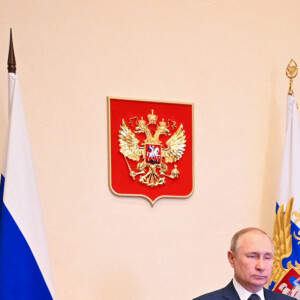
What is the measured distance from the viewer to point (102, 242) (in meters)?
4.31

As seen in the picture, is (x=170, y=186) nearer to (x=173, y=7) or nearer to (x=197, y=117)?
(x=197, y=117)

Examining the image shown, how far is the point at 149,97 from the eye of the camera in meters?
4.62

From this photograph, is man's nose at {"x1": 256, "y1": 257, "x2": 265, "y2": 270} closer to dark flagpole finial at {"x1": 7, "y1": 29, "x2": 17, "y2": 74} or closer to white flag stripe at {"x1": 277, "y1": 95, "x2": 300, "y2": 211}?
white flag stripe at {"x1": 277, "y1": 95, "x2": 300, "y2": 211}

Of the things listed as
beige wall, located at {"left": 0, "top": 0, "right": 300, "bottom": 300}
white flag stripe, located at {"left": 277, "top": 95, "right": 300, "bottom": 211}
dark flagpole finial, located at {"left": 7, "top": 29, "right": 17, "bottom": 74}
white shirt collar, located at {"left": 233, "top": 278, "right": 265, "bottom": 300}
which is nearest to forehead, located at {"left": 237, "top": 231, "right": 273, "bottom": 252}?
white shirt collar, located at {"left": 233, "top": 278, "right": 265, "bottom": 300}

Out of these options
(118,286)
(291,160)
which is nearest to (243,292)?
(118,286)

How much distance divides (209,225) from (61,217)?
1.07 meters

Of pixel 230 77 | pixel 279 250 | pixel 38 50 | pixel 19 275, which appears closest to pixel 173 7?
pixel 230 77

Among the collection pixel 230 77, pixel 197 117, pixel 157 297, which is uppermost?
pixel 230 77

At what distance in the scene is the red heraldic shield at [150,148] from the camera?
444 cm

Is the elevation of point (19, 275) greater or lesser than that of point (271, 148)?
lesser

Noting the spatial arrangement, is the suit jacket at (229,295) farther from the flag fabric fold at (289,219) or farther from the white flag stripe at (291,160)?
the white flag stripe at (291,160)

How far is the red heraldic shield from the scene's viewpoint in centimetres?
444

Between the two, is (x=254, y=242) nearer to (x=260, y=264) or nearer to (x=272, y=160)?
(x=260, y=264)

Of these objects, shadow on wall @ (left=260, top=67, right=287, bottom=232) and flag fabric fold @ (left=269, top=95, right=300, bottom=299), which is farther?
shadow on wall @ (left=260, top=67, right=287, bottom=232)
